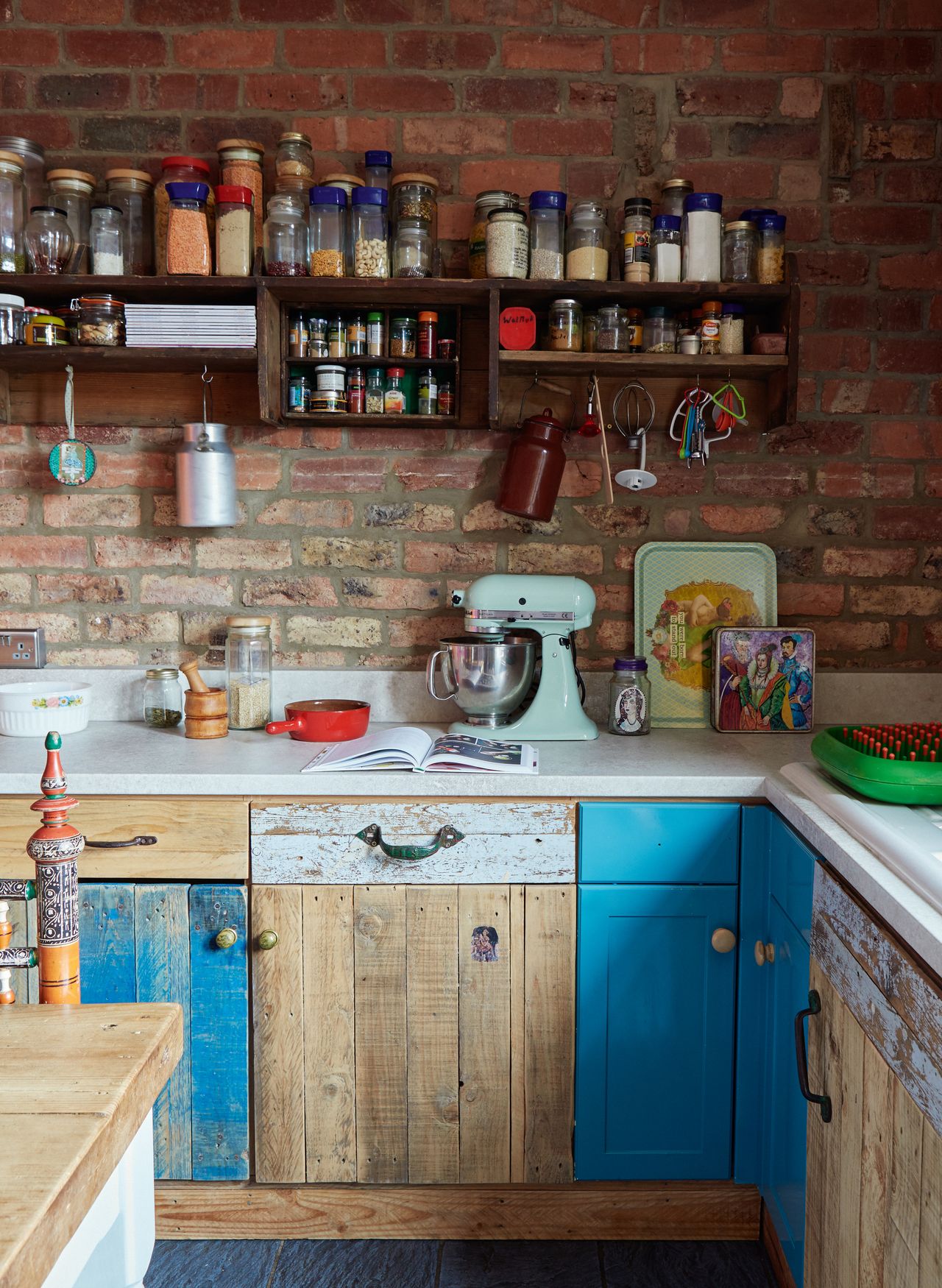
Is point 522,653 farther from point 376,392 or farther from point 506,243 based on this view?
point 506,243

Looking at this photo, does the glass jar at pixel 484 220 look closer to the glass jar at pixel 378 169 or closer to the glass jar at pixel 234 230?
the glass jar at pixel 378 169

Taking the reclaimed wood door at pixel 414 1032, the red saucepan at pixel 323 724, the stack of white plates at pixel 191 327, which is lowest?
the reclaimed wood door at pixel 414 1032

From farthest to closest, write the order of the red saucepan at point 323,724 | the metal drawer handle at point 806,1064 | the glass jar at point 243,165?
the glass jar at point 243,165 → the red saucepan at point 323,724 → the metal drawer handle at point 806,1064

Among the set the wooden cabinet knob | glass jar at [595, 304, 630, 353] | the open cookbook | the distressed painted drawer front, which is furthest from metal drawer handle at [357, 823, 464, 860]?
glass jar at [595, 304, 630, 353]

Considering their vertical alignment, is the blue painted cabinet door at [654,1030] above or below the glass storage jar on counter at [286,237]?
below

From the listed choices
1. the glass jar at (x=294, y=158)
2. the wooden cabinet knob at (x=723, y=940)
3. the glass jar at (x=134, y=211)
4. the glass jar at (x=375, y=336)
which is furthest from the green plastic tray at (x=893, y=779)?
the glass jar at (x=134, y=211)

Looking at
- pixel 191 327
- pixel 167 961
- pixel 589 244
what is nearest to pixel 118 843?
pixel 167 961

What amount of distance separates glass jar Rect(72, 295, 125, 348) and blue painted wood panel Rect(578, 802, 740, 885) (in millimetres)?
1394

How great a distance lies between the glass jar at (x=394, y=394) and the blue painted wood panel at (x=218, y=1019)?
1.09 meters

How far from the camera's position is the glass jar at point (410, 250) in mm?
2209

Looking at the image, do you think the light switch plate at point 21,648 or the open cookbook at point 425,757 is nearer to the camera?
the open cookbook at point 425,757

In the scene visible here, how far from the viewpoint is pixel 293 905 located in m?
1.87

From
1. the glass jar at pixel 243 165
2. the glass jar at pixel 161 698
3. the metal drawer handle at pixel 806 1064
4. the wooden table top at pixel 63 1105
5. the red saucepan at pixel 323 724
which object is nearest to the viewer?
the wooden table top at pixel 63 1105

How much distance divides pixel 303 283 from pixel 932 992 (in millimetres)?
1745
